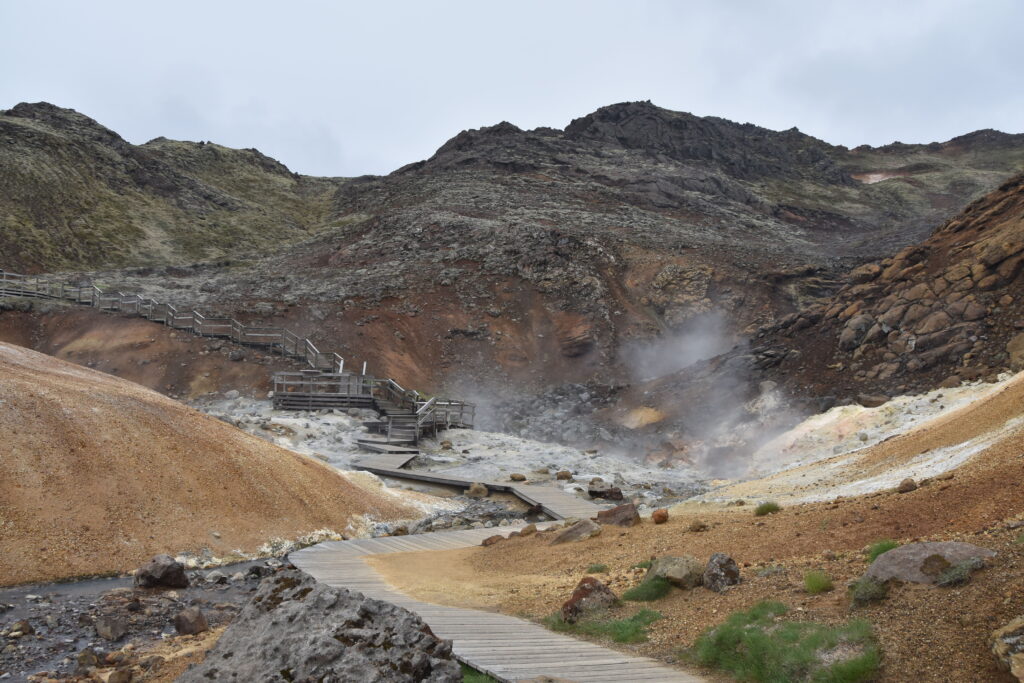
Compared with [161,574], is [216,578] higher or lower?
lower

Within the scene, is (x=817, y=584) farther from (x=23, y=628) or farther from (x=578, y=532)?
(x=23, y=628)

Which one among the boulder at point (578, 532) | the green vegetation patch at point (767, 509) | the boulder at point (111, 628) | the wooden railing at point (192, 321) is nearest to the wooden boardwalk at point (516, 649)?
the boulder at point (111, 628)

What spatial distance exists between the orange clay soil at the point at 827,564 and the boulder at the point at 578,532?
9.6 inches

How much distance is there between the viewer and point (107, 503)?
1327 cm

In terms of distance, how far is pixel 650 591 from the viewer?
29.2ft

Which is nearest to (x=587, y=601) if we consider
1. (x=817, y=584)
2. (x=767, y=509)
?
(x=817, y=584)

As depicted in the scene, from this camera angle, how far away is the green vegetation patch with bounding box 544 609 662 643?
7699mm

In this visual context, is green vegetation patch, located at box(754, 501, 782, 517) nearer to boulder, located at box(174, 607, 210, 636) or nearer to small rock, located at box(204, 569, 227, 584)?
boulder, located at box(174, 607, 210, 636)

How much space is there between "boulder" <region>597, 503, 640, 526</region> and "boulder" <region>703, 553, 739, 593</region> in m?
5.34

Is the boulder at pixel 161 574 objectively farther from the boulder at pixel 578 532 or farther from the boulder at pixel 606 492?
the boulder at pixel 606 492

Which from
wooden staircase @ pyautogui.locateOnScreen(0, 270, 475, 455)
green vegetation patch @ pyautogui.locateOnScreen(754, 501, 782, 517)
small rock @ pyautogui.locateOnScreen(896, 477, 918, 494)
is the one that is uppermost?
wooden staircase @ pyautogui.locateOnScreen(0, 270, 475, 455)

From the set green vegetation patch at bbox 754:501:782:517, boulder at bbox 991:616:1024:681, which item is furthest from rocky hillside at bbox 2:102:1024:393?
boulder at bbox 991:616:1024:681

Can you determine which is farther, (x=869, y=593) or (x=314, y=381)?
(x=314, y=381)

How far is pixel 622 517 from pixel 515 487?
7438 mm
